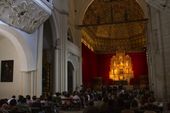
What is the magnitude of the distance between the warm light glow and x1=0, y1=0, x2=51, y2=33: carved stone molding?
63.8 feet

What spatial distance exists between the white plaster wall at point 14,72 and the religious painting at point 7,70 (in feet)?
0.60

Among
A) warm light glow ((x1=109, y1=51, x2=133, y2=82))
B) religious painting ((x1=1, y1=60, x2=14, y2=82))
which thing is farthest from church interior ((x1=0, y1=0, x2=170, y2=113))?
warm light glow ((x1=109, y1=51, x2=133, y2=82))

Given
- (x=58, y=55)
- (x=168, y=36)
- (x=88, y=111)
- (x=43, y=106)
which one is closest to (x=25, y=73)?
(x=58, y=55)

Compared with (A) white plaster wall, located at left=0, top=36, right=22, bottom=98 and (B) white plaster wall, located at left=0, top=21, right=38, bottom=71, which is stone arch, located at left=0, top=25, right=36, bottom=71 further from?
(A) white plaster wall, located at left=0, top=36, right=22, bottom=98

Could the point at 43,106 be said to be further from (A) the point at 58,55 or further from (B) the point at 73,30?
(B) the point at 73,30

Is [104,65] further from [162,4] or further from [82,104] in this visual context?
[162,4]

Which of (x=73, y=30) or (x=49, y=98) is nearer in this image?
(x=49, y=98)

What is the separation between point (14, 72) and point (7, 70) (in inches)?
19.2

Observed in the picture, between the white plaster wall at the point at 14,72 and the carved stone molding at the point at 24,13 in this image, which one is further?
the white plaster wall at the point at 14,72

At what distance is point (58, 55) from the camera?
16891mm

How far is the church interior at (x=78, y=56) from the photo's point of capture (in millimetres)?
10203

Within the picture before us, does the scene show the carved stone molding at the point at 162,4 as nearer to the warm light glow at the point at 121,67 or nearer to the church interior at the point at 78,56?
the church interior at the point at 78,56

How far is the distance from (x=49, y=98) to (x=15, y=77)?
4.67 meters

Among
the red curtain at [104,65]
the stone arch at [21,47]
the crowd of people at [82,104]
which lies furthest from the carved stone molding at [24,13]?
the red curtain at [104,65]
